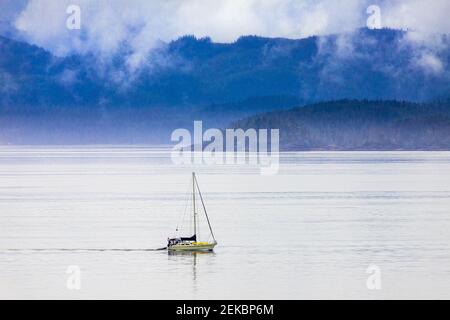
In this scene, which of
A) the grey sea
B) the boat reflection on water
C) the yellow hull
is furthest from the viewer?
the yellow hull

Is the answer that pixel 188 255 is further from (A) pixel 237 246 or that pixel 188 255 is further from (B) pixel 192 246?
(A) pixel 237 246

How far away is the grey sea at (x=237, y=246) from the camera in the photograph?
1447 inches

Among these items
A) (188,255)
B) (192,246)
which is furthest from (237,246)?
(188,255)

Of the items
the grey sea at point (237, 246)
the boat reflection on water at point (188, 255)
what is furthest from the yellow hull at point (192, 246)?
the grey sea at point (237, 246)

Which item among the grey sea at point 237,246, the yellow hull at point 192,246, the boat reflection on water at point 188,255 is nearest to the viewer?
the grey sea at point 237,246

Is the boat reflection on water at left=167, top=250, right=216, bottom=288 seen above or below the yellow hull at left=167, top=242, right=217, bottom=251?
below

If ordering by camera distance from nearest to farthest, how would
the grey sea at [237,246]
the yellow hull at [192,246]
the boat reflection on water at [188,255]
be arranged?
the grey sea at [237,246] < the boat reflection on water at [188,255] < the yellow hull at [192,246]

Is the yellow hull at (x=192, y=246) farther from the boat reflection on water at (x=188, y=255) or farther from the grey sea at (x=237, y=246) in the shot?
the grey sea at (x=237, y=246)

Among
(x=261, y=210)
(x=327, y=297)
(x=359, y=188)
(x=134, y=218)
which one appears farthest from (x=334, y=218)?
(x=359, y=188)

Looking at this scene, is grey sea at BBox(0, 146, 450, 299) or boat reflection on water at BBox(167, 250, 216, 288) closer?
grey sea at BBox(0, 146, 450, 299)

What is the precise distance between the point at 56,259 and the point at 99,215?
72.9 ft

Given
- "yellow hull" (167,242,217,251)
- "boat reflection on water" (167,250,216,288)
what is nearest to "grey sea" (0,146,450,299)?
"boat reflection on water" (167,250,216,288)

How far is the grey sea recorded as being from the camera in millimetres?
36750

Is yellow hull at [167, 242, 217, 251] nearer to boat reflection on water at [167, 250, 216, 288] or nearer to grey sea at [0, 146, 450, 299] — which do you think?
boat reflection on water at [167, 250, 216, 288]
